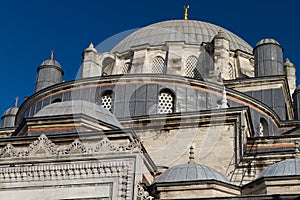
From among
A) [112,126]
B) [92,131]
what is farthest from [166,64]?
[92,131]

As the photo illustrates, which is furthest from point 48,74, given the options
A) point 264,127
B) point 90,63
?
point 264,127

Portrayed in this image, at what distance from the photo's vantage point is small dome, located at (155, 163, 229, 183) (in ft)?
53.8

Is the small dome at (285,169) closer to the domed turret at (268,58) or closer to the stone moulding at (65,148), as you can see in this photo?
the stone moulding at (65,148)

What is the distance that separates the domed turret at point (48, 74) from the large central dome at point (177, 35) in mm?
2426

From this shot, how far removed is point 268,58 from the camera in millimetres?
25906

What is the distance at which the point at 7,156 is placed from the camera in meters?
16.2

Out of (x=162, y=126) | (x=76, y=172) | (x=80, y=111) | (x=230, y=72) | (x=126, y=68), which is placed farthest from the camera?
(x=126, y=68)

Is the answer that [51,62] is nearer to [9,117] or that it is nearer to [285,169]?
[9,117]

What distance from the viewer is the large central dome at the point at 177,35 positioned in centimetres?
2848

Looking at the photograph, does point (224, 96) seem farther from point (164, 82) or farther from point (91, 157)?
point (91, 157)

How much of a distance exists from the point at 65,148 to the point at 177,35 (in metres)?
13.5

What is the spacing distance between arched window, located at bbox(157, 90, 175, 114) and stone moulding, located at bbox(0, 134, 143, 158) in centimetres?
543

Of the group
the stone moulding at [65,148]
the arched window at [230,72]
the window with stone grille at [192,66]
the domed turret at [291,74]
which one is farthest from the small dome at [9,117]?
the stone moulding at [65,148]

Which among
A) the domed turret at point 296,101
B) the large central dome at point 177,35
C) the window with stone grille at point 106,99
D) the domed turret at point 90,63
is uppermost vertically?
the large central dome at point 177,35
